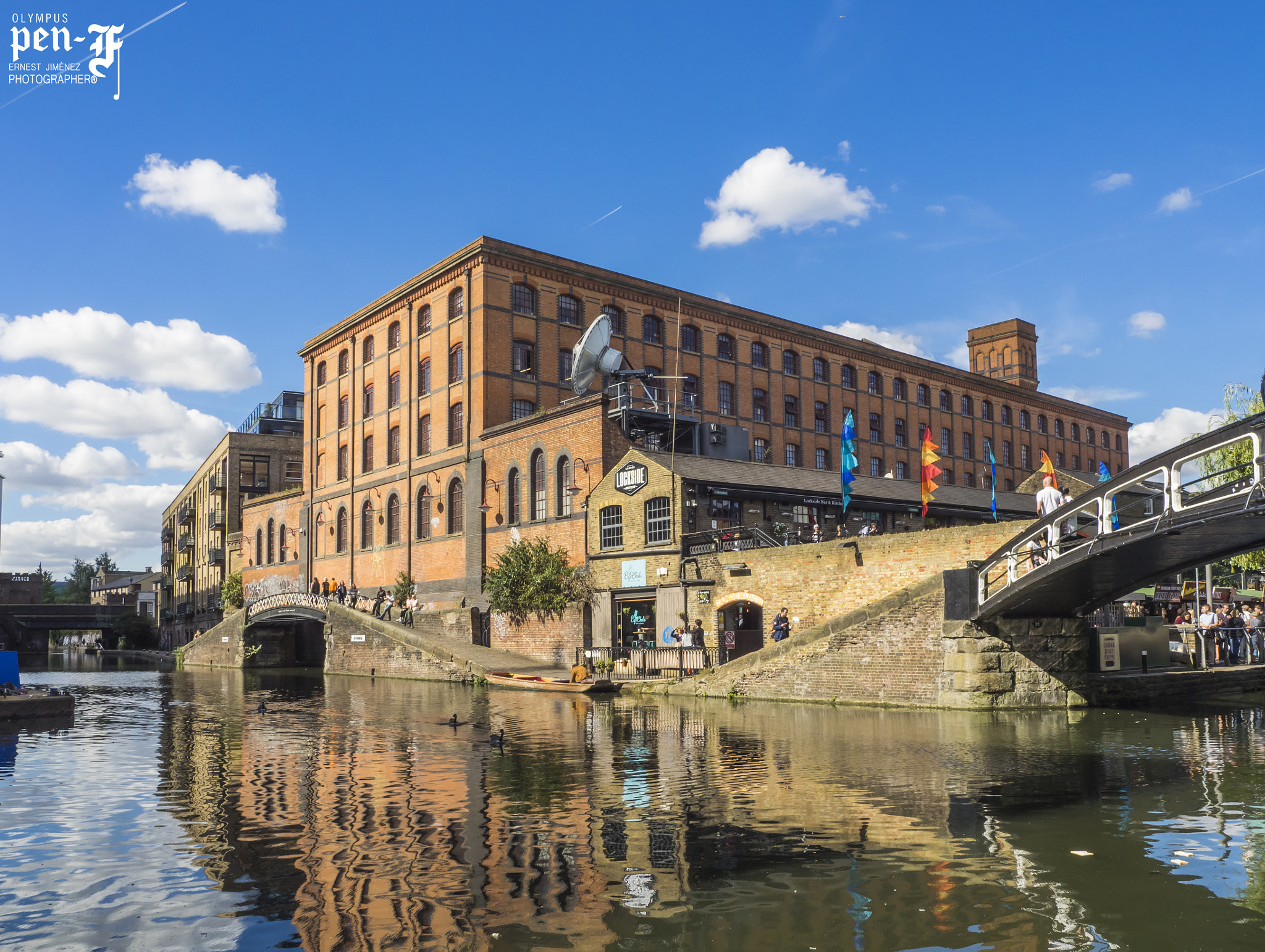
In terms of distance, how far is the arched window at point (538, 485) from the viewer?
37.8m

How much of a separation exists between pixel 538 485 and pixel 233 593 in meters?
33.8

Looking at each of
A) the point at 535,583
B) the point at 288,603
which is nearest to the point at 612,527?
the point at 535,583

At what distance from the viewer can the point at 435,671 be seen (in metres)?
35.9

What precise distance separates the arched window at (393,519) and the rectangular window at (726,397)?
51.5 feet

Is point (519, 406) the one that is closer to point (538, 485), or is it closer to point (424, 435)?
point (538, 485)

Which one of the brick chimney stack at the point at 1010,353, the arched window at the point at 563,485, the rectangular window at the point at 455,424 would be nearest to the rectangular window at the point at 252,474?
the rectangular window at the point at 455,424

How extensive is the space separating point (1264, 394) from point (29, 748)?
21933 mm

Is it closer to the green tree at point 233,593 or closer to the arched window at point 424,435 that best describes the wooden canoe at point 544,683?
the arched window at point 424,435

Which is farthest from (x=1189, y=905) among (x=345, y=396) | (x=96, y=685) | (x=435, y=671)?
(x=345, y=396)

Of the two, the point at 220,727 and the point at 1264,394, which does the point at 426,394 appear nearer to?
the point at 220,727

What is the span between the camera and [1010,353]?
2972 inches

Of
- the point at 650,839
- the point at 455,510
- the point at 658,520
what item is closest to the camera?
the point at 650,839

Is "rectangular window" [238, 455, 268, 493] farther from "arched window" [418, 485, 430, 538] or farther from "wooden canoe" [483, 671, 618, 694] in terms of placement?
"wooden canoe" [483, 671, 618, 694]

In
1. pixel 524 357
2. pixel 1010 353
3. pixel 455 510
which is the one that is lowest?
pixel 455 510
